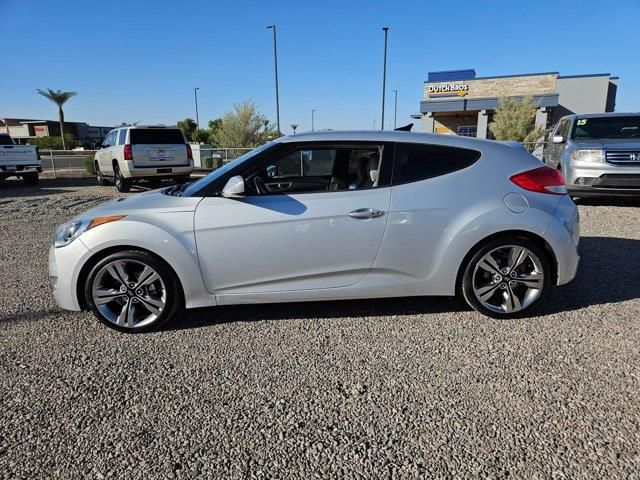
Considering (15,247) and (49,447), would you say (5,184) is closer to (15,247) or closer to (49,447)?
(15,247)

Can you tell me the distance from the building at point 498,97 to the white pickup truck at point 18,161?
26909mm

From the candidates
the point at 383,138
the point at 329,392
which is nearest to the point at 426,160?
the point at 383,138

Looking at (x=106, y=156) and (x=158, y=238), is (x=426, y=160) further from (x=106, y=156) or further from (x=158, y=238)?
(x=106, y=156)

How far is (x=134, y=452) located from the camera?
7.24ft

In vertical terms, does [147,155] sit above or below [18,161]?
above

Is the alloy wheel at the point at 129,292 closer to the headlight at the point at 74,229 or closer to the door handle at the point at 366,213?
the headlight at the point at 74,229

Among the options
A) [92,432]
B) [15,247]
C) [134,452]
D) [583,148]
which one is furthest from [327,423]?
[583,148]

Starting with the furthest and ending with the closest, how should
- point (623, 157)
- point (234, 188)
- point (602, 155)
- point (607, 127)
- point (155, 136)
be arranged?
point (155, 136), point (607, 127), point (602, 155), point (623, 157), point (234, 188)

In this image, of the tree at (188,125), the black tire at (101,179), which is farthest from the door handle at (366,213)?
the tree at (188,125)

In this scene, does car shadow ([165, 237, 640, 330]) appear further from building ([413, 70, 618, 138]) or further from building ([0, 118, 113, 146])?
building ([0, 118, 113, 146])

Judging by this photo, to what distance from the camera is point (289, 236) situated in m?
3.43

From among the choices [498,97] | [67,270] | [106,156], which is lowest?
[67,270]

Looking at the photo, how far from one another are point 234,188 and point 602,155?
25.9 ft

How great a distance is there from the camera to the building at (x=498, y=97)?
3328 cm
